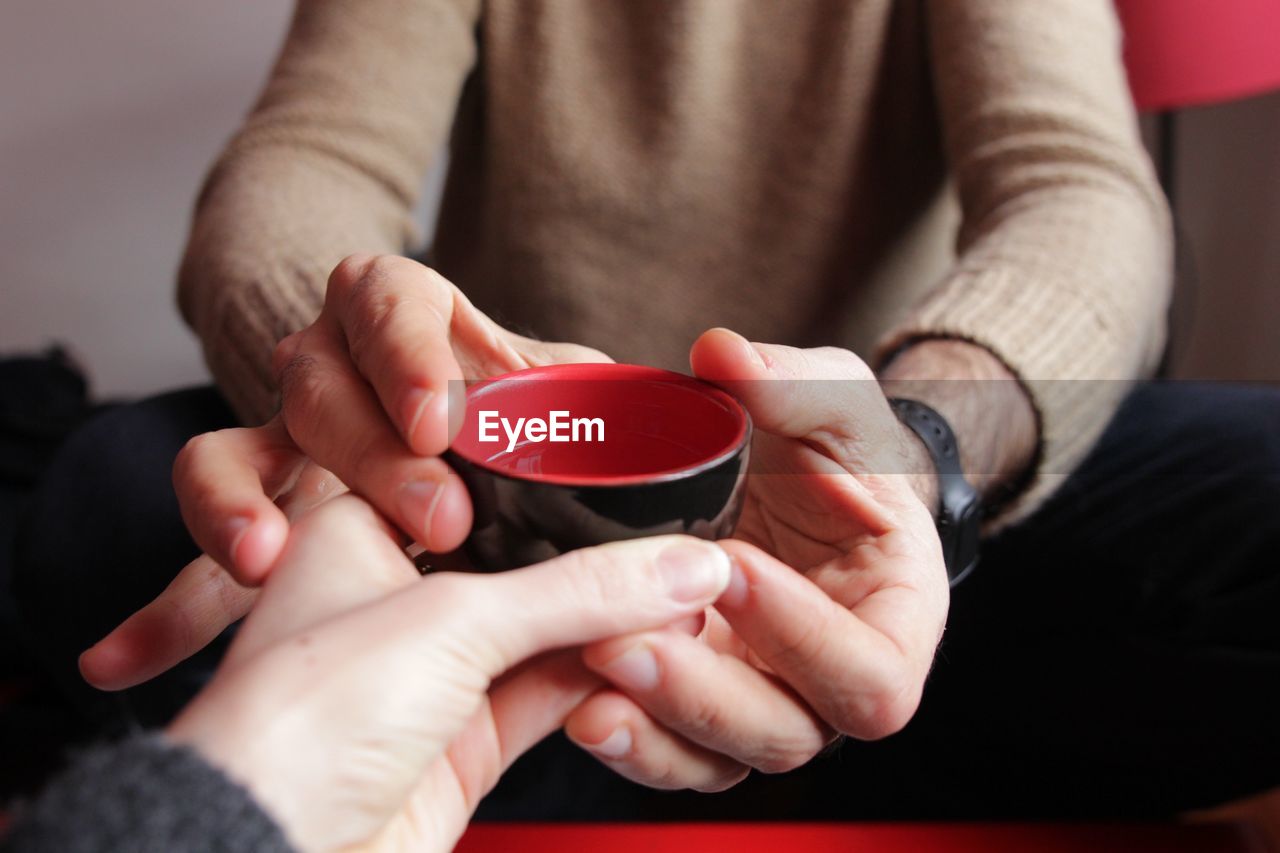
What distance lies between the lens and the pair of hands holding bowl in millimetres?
305

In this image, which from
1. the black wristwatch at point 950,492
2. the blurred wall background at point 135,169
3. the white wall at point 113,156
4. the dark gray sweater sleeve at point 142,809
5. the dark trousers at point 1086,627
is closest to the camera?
the dark gray sweater sleeve at point 142,809

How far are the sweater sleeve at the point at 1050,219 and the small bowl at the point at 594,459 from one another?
26 cm

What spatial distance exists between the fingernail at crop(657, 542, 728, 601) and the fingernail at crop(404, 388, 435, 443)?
0.28ft

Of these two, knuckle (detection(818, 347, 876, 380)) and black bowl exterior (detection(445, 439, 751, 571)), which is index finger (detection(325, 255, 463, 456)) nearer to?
black bowl exterior (detection(445, 439, 751, 571))

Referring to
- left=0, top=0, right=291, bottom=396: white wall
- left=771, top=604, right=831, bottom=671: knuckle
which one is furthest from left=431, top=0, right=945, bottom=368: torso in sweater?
left=0, top=0, right=291, bottom=396: white wall

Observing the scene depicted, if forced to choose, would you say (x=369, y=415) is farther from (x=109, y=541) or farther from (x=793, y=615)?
(x=109, y=541)

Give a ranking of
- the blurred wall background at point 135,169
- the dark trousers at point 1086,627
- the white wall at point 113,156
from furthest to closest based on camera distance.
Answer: the white wall at point 113,156, the blurred wall background at point 135,169, the dark trousers at point 1086,627

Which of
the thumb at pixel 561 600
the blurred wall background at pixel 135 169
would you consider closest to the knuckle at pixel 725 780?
the thumb at pixel 561 600

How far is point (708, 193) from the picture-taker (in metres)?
0.67

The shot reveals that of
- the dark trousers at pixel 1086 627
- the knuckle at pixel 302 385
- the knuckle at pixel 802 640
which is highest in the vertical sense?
the knuckle at pixel 302 385

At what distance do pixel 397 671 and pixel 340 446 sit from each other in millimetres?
106

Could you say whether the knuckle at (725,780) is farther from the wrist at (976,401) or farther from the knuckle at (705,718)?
the wrist at (976,401)

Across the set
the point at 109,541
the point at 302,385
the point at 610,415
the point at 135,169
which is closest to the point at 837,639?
the point at 610,415

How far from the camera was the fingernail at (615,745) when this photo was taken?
12.8 inches
